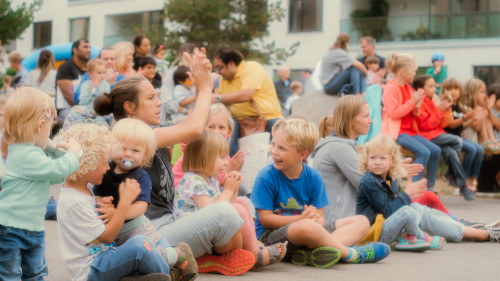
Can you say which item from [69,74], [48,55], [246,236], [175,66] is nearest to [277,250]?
[246,236]

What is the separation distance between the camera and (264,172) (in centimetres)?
549

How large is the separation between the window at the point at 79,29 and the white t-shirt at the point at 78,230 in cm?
3566

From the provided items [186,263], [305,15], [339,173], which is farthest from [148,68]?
[305,15]

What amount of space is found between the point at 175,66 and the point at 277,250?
16.7 feet

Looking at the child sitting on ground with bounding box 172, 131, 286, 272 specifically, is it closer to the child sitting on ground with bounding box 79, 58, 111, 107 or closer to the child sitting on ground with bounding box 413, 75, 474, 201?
the child sitting on ground with bounding box 79, 58, 111, 107

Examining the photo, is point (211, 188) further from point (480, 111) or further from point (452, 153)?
point (480, 111)

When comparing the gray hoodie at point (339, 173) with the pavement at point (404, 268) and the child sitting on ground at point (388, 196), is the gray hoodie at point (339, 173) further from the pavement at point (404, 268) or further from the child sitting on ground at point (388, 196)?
the pavement at point (404, 268)

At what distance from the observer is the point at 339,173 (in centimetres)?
655

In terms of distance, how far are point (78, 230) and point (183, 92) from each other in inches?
223

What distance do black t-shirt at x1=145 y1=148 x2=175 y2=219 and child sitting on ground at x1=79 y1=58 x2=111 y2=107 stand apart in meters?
4.54

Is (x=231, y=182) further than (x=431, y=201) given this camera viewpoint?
No

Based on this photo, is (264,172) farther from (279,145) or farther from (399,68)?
(399,68)

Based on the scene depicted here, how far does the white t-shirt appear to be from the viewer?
12.8 feet

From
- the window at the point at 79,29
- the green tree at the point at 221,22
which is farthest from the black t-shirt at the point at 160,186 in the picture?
the window at the point at 79,29
